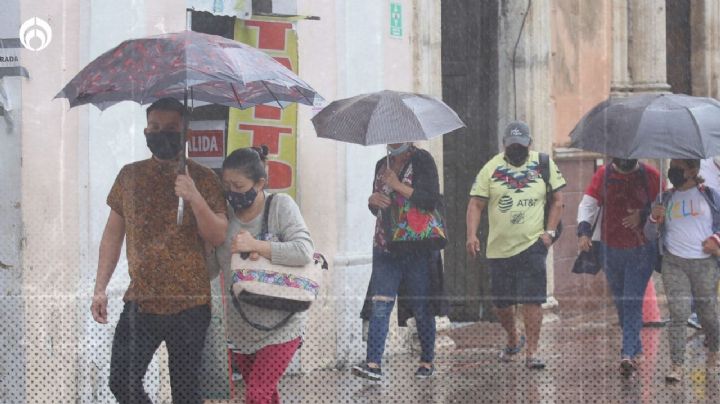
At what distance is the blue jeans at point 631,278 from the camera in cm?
975

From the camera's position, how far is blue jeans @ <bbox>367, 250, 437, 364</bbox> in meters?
9.59

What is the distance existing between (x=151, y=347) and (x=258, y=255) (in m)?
0.62

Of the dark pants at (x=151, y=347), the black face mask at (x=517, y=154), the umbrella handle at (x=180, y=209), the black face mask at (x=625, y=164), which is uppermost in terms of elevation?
the black face mask at (x=517, y=154)

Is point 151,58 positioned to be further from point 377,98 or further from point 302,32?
point 302,32

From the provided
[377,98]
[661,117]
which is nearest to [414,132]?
[377,98]

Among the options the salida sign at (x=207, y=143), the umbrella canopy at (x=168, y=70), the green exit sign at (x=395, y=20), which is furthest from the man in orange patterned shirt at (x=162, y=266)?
the green exit sign at (x=395, y=20)

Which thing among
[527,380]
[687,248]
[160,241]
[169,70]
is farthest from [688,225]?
[169,70]

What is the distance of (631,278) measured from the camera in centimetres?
978

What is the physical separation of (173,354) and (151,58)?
1.31m

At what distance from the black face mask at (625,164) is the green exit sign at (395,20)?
239cm

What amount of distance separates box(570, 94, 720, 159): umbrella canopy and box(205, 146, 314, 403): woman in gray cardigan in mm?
2798

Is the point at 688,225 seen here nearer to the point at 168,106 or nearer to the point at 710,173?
the point at 710,173

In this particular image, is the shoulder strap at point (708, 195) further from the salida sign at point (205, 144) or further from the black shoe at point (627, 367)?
the salida sign at point (205, 144)

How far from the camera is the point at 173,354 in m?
6.61
